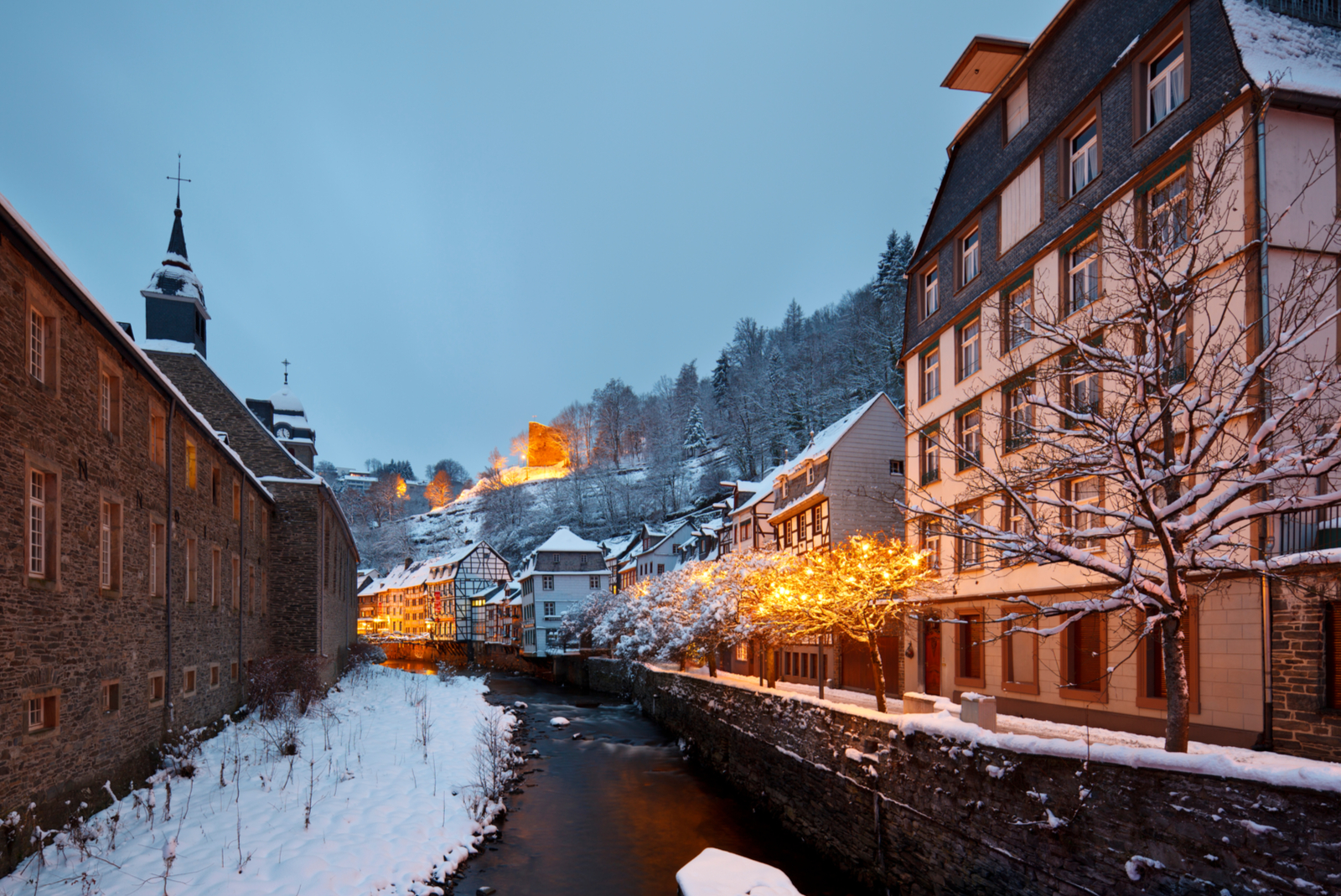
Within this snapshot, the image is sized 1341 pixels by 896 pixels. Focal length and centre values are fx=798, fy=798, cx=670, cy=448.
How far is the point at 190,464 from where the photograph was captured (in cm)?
1842

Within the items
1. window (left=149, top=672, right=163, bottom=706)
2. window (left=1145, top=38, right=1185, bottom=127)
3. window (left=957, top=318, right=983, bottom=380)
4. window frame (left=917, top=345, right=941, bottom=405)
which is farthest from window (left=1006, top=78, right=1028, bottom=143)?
window (left=149, top=672, right=163, bottom=706)

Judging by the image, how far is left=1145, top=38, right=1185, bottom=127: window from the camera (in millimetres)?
15227

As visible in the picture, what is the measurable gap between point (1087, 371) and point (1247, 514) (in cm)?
239

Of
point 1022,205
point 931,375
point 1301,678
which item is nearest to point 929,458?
point 931,375

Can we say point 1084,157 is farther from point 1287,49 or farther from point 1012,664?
point 1012,664

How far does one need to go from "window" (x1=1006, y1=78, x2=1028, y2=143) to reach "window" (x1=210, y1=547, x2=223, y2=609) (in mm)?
23088

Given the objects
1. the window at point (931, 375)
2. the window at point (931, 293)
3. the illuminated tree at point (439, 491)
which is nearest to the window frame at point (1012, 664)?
the window at point (931, 375)

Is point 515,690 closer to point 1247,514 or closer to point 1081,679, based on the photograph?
point 1081,679

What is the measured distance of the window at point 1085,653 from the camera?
16547 mm

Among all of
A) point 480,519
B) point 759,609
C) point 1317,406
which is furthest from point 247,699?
point 480,519

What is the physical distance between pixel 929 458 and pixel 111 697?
2098 centimetres

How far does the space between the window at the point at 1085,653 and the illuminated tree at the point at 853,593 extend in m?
3.97

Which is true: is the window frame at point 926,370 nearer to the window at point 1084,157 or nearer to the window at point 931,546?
the window at point 931,546

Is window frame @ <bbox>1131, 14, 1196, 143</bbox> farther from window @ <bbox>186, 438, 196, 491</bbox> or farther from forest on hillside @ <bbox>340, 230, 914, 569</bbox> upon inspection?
forest on hillside @ <bbox>340, 230, 914, 569</bbox>
